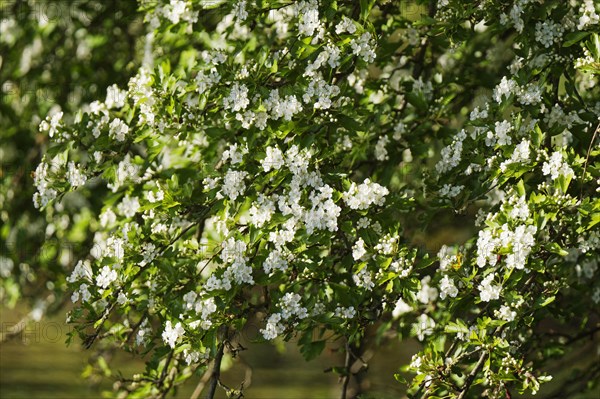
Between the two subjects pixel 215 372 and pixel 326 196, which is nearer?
pixel 326 196

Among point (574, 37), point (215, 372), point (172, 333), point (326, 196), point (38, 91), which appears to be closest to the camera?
point (326, 196)

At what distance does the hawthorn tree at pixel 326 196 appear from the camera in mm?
3514

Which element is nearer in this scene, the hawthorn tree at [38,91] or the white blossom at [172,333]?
the white blossom at [172,333]

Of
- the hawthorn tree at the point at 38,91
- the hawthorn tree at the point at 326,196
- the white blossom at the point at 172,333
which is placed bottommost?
the white blossom at the point at 172,333

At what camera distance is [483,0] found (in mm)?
3896

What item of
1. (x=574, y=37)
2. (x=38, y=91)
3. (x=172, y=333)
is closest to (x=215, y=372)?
(x=172, y=333)

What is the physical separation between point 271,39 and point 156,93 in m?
1.05

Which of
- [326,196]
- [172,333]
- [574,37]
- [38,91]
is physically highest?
[38,91]

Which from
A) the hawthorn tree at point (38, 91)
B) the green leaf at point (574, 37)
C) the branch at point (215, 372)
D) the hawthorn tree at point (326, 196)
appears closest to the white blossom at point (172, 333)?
the hawthorn tree at point (326, 196)

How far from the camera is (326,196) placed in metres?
3.50

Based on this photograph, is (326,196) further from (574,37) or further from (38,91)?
(38,91)

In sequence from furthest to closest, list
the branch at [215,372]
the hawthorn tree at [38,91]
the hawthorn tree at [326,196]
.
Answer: the hawthorn tree at [38,91] → the branch at [215,372] → the hawthorn tree at [326,196]

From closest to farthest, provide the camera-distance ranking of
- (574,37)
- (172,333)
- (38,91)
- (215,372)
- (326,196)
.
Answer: (326,196) < (172,333) < (574,37) < (215,372) < (38,91)

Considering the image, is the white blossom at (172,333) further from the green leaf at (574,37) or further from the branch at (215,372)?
the green leaf at (574,37)
